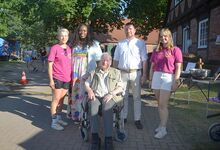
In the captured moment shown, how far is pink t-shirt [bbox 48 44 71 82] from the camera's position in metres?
7.22

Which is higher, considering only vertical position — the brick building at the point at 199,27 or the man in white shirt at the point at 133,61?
the brick building at the point at 199,27

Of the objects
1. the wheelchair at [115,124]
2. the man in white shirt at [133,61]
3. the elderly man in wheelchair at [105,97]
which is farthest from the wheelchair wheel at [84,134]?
the man in white shirt at [133,61]

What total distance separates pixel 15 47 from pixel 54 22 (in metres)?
40.2

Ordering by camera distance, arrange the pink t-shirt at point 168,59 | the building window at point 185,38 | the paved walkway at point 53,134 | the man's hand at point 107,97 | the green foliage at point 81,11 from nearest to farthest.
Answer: the man's hand at point 107,97, the paved walkway at point 53,134, the pink t-shirt at point 168,59, the green foliage at point 81,11, the building window at point 185,38

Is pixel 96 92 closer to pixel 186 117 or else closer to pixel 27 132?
pixel 27 132

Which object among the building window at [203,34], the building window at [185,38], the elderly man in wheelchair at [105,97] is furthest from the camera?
the building window at [185,38]

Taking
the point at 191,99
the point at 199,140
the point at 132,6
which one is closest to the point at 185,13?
the point at 132,6

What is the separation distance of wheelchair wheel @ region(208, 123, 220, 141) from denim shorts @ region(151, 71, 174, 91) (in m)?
0.94

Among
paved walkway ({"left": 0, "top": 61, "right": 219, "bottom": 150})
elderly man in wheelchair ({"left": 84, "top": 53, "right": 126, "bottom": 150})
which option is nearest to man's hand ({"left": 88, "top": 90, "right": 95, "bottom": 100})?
elderly man in wheelchair ({"left": 84, "top": 53, "right": 126, "bottom": 150})

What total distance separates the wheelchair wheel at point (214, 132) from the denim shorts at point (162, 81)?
940mm

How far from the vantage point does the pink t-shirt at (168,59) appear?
6.52 metres

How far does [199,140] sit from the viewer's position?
21.2 ft

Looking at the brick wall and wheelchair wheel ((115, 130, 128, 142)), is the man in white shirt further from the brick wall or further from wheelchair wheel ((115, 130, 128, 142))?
the brick wall

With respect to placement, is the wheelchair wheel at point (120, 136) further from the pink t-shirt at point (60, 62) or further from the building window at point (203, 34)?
the building window at point (203, 34)
